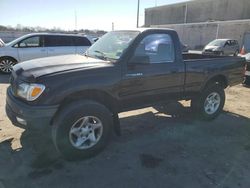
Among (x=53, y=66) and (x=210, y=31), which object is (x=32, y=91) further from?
(x=210, y=31)

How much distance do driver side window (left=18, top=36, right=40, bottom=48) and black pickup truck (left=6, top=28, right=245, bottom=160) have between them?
21.1 feet

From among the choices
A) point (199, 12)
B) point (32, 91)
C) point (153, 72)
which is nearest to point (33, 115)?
point (32, 91)

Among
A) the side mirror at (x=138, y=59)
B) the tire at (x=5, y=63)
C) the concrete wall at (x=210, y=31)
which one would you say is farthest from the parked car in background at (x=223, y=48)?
the side mirror at (x=138, y=59)

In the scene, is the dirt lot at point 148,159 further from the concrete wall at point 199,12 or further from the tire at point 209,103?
the concrete wall at point 199,12

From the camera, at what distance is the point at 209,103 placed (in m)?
5.77

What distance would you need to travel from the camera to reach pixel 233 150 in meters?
4.34

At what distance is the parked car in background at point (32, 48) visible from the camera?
10328 mm

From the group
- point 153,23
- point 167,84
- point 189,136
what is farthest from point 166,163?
point 153,23

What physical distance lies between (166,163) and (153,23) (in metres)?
53.7

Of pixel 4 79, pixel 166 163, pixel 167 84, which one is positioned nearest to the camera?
pixel 166 163

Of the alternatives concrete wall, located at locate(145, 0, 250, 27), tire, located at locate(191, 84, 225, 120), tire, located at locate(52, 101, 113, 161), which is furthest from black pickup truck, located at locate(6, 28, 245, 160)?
concrete wall, located at locate(145, 0, 250, 27)

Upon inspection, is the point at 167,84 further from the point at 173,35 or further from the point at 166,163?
the point at 166,163

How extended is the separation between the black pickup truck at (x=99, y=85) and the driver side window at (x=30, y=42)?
21.1ft

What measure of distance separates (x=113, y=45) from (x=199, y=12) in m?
43.6
